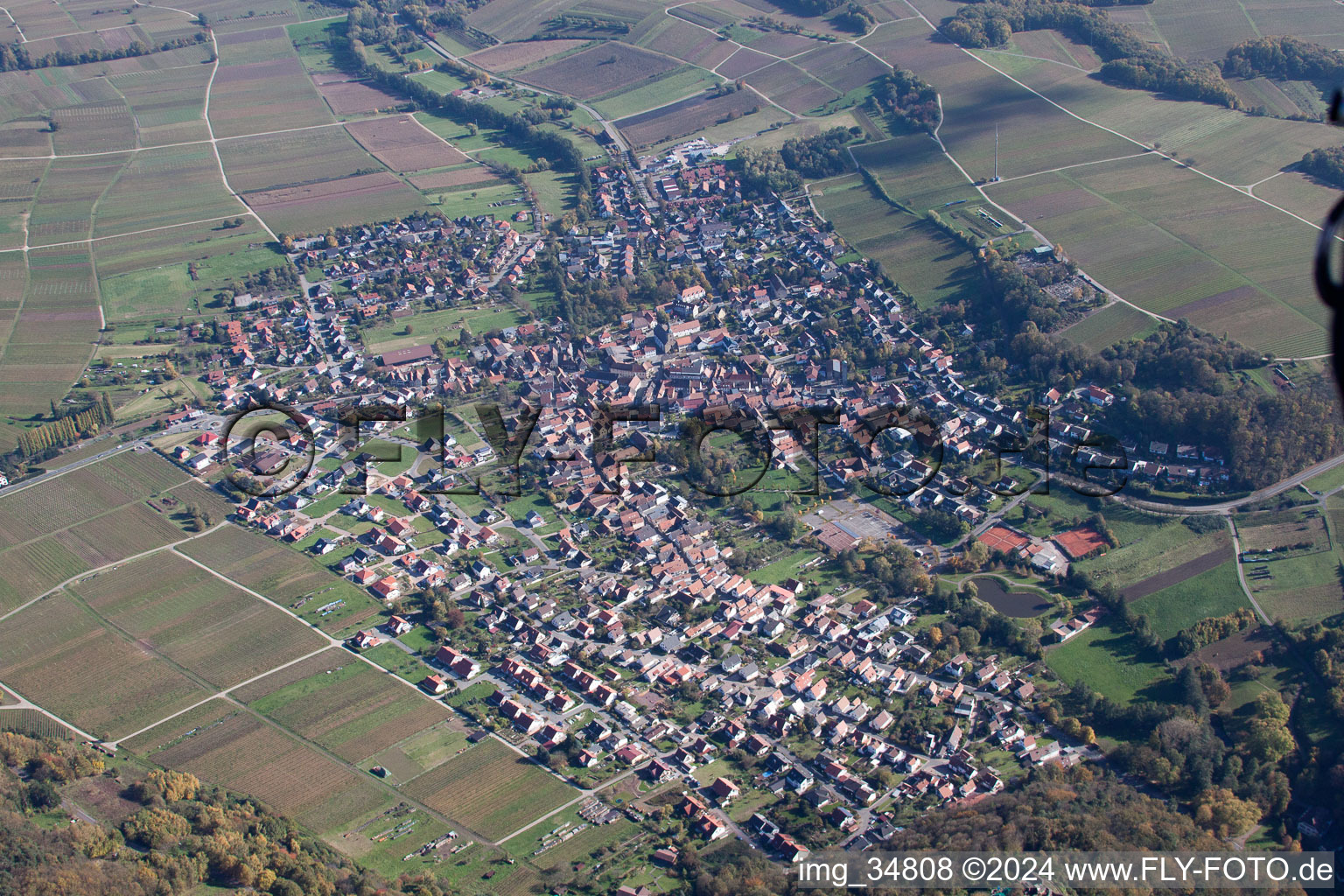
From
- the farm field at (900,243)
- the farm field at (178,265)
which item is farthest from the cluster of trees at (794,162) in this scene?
the farm field at (178,265)

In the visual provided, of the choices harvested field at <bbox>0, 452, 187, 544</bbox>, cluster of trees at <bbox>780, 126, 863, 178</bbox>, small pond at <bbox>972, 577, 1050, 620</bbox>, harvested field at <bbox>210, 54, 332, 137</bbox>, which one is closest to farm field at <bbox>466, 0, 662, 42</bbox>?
harvested field at <bbox>210, 54, 332, 137</bbox>

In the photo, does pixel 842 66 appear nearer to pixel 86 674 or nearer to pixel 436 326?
pixel 436 326

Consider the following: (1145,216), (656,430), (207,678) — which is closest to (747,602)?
(656,430)

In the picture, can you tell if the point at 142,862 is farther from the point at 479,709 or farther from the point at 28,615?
the point at 28,615

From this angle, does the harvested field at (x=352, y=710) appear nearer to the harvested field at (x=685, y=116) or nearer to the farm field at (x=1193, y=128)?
the farm field at (x=1193, y=128)

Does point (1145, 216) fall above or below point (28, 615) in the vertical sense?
above

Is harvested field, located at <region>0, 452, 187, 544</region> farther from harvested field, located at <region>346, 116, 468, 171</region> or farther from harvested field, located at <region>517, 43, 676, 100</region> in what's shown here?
harvested field, located at <region>517, 43, 676, 100</region>
